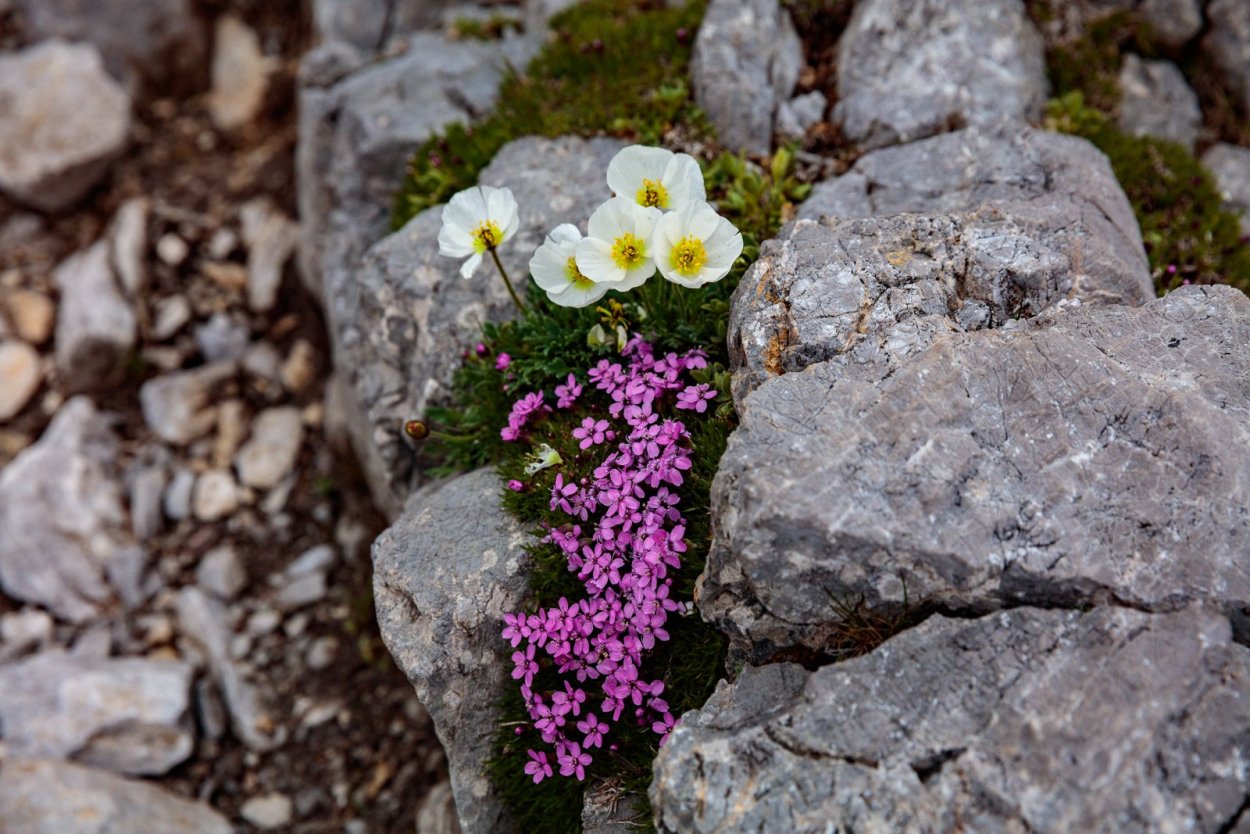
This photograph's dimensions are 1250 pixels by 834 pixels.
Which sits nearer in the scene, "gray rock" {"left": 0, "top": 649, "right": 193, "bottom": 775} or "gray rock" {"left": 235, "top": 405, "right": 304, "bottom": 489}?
"gray rock" {"left": 0, "top": 649, "right": 193, "bottom": 775}

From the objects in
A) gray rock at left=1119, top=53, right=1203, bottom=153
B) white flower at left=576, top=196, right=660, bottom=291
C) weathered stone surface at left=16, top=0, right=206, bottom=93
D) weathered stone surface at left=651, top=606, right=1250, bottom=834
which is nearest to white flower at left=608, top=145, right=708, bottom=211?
white flower at left=576, top=196, right=660, bottom=291

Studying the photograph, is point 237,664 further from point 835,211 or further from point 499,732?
point 835,211

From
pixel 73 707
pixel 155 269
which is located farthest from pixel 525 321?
pixel 155 269

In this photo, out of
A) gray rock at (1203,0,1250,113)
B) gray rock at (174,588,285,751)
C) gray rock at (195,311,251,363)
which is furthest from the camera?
gray rock at (195,311,251,363)

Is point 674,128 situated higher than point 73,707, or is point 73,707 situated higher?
point 674,128

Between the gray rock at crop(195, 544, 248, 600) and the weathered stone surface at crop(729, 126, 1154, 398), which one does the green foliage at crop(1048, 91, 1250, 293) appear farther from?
the gray rock at crop(195, 544, 248, 600)
